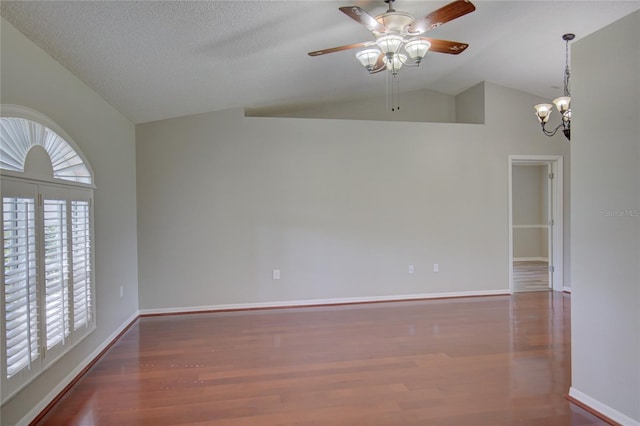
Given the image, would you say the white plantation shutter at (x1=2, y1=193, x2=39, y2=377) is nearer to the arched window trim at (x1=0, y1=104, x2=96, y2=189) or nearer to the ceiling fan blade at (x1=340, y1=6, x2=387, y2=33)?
the arched window trim at (x1=0, y1=104, x2=96, y2=189)

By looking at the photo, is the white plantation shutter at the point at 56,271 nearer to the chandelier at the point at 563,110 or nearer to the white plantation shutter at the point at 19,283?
the white plantation shutter at the point at 19,283

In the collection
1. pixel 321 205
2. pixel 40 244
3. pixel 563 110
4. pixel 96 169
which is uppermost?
pixel 563 110

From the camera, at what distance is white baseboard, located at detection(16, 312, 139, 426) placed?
215 cm

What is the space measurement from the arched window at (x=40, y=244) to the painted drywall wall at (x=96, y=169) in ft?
0.39

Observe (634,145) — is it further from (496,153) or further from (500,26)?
(496,153)

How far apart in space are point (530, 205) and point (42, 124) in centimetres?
906

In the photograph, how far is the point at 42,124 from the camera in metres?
2.29

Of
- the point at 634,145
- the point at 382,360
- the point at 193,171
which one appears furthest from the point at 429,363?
the point at 193,171

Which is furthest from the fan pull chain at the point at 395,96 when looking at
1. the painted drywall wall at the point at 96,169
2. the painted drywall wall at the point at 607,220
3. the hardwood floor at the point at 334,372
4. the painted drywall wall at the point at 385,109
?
the painted drywall wall at the point at 96,169

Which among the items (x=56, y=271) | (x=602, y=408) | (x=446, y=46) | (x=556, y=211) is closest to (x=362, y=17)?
(x=446, y=46)

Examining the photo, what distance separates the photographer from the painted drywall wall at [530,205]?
8328 millimetres

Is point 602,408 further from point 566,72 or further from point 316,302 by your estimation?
point 566,72

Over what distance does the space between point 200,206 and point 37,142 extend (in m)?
2.27

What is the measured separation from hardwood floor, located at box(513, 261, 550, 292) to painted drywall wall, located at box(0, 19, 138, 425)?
5345 mm
